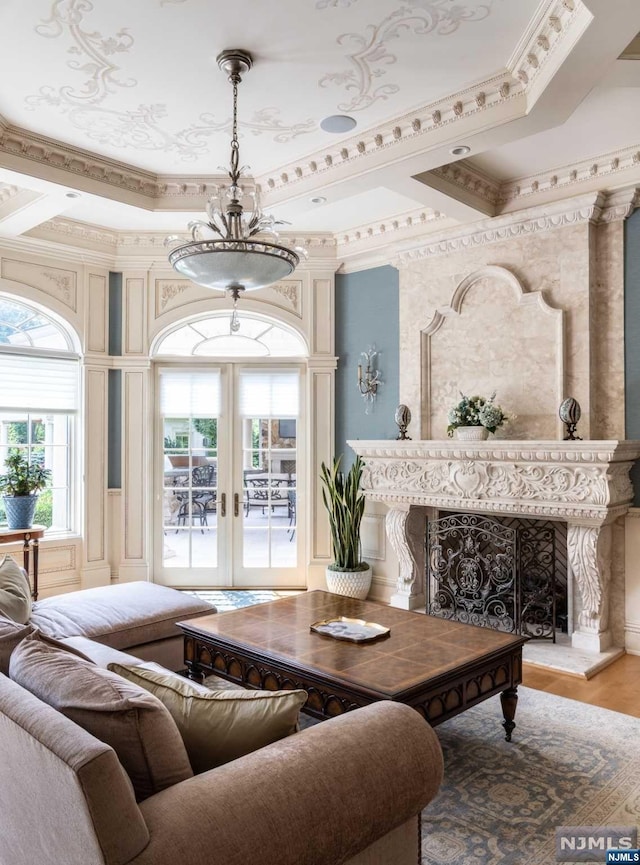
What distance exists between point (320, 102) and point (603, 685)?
3.50 meters

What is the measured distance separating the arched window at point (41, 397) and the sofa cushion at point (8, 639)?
11.8 ft

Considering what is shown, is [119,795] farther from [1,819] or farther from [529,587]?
[529,587]

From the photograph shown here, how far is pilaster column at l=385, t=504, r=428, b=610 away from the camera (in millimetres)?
5012

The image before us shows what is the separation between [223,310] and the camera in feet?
18.8

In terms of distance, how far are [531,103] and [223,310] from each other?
328 cm

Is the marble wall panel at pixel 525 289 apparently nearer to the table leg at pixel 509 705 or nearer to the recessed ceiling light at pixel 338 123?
the recessed ceiling light at pixel 338 123

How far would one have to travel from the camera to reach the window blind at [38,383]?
5176 millimetres

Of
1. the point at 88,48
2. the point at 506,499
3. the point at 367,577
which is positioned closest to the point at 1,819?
the point at 88,48

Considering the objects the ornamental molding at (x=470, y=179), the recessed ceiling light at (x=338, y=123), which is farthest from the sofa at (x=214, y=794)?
the ornamental molding at (x=470, y=179)

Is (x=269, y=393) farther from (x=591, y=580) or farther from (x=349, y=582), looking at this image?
(x=591, y=580)

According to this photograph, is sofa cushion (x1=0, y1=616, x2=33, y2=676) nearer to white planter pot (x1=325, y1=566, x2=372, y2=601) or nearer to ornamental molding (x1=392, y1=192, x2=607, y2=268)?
white planter pot (x1=325, y1=566, x2=372, y2=601)

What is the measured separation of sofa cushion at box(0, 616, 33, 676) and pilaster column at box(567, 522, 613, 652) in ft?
10.7

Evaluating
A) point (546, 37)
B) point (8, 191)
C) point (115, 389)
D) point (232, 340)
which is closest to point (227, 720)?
point (546, 37)

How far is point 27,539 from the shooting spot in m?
4.79
